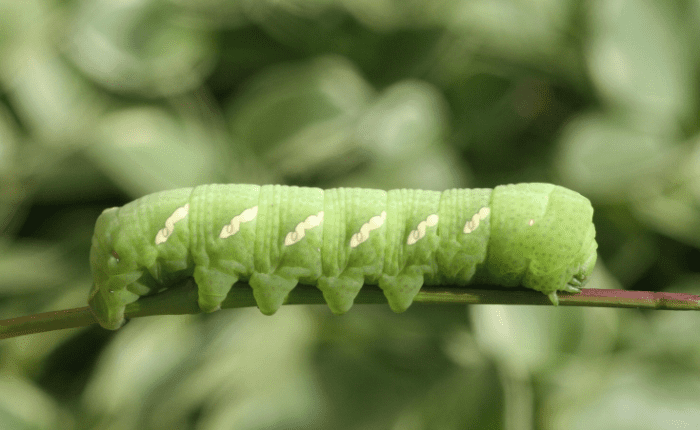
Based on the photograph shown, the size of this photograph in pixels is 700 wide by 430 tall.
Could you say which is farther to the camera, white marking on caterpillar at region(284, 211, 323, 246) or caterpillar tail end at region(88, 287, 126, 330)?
white marking on caterpillar at region(284, 211, 323, 246)

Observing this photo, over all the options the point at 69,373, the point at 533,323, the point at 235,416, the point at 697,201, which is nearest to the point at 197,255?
the point at 235,416

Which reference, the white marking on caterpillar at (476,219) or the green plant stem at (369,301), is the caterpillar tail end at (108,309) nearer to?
the green plant stem at (369,301)

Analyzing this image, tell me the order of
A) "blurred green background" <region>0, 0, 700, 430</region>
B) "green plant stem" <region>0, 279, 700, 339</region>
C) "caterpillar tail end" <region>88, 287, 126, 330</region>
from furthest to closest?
"blurred green background" <region>0, 0, 700, 430</region> → "caterpillar tail end" <region>88, 287, 126, 330</region> → "green plant stem" <region>0, 279, 700, 339</region>

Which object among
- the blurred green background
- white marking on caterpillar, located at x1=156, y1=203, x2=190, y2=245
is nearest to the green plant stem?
white marking on caterpillar, located at x1=156, y1=203, x2=190, y2=245

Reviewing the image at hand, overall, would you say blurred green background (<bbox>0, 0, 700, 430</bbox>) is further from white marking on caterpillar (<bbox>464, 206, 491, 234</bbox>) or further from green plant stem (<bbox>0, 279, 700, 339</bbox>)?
green plant stem (<bbox>0, 279, 700, 339</bbox>)

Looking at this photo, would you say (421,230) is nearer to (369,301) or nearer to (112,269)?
(369,301)

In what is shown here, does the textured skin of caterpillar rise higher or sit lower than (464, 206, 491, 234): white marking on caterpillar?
lower

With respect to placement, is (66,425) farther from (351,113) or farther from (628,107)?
(628,107)
